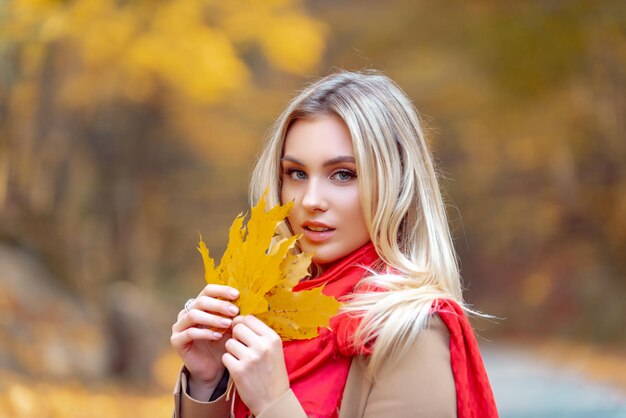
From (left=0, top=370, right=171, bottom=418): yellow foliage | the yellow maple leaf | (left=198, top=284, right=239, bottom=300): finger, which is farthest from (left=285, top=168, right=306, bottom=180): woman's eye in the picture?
(left=0, top=370, right=171, bottom=418): yellow foliage

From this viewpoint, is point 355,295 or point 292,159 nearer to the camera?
point 355,295

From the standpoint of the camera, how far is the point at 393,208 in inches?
72.9

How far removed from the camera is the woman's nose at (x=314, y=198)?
1.84 meters

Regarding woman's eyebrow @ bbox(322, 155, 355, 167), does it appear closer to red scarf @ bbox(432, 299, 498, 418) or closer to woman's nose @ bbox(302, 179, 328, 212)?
woman's nose @ bbox(302, 179, 328, 212)

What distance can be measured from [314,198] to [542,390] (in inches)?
243

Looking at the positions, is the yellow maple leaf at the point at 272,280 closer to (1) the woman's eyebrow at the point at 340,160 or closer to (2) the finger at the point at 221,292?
(2) the finger at the point at 221,292

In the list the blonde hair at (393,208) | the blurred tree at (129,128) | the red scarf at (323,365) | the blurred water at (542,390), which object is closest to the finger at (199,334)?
the red scarf at (323,365)

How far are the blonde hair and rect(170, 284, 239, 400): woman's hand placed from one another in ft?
0.90

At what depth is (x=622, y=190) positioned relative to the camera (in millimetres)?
7840

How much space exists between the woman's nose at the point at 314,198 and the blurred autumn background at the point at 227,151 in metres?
5.63

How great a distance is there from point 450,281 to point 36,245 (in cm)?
611

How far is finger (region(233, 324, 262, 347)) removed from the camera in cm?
165

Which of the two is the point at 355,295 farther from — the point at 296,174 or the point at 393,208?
the point at 296,174

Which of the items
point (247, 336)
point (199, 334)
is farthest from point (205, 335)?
point (247, 336)
